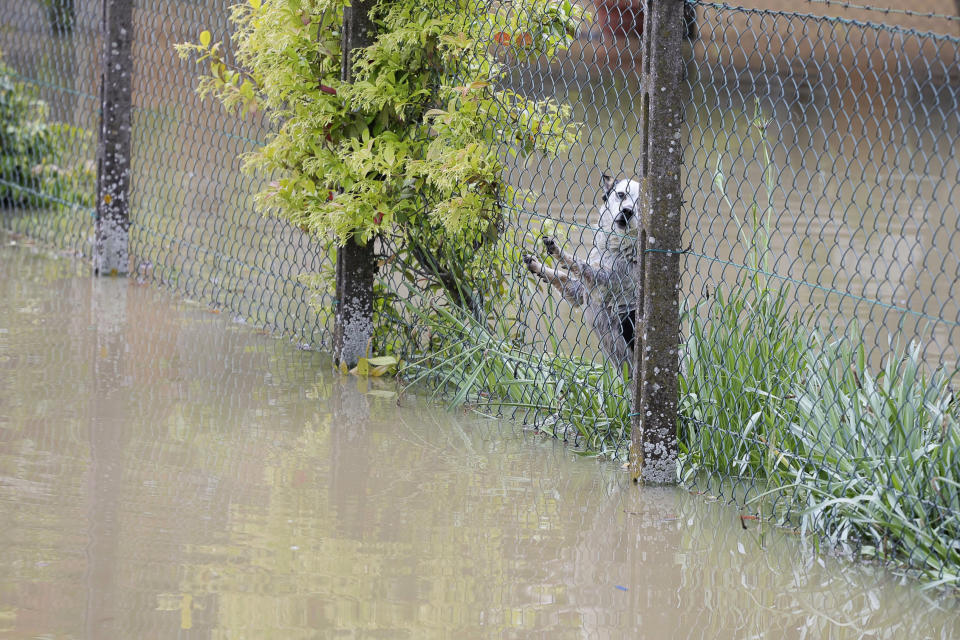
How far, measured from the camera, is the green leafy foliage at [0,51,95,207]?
8008 millimetres

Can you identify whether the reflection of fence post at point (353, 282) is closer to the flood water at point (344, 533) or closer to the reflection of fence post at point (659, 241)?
the flood water at point (344, 533)

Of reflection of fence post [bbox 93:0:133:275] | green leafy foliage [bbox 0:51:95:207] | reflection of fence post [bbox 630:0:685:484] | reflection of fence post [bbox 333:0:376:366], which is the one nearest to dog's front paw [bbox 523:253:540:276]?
reflection of fence post [bbox 333:0:376:366]

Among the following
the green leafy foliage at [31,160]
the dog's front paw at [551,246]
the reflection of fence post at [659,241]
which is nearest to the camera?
the reflection of fence post at [659,241]

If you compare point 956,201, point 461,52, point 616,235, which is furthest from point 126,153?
point 956,201

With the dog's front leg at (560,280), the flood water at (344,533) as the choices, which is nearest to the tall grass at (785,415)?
the flood water at (344,533)

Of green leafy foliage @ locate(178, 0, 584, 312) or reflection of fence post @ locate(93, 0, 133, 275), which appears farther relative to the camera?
reflection of fence post @ locate(93, 0, 133, 275)

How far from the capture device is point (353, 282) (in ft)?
16.5

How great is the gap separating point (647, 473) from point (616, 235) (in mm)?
1033

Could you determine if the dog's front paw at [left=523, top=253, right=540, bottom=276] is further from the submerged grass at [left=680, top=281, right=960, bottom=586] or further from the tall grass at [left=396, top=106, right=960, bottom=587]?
the submerged grass at [left=680, top=281, right=960, bottom=586]

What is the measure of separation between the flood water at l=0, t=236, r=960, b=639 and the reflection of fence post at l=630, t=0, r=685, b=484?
0.25 meters

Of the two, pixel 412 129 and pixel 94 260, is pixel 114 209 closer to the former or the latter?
pixel 94 260

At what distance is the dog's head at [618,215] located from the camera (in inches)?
174

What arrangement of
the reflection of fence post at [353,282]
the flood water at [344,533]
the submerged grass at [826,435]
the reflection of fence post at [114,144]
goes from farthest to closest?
the reflection of fence post at [114,144]
the reflection of fence post at [353,282]
the submerged grass at [826,435]
the flood water at [344,533]

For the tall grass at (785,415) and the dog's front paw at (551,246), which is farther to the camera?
the dog's front paw at (551,246)
